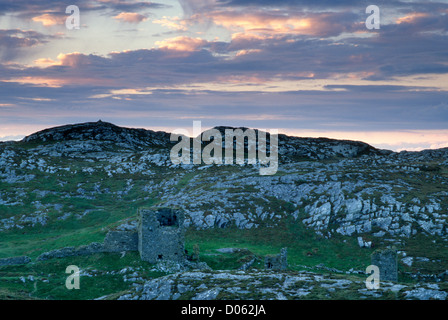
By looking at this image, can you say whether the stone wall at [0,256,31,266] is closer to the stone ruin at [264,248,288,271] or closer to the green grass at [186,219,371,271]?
the green grass at [186,219,371,271]

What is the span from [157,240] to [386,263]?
2734cm

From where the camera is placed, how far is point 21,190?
121 meters

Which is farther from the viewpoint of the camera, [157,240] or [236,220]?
[236,220]

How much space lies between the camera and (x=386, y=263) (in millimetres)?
55906

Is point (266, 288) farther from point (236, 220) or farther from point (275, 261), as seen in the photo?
point (236, 220)

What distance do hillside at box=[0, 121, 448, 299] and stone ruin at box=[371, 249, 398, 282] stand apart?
8.99 ft

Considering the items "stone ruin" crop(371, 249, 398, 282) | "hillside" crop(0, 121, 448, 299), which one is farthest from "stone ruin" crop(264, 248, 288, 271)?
"stone ruin" crop(371, 249, 398, 282)

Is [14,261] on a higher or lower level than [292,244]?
higher

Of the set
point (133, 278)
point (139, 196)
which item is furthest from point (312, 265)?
point (139, 196)

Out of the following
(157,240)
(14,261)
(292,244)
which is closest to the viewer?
(157,240)

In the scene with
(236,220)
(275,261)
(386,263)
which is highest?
(386,263)

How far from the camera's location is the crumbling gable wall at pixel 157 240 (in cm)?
6184

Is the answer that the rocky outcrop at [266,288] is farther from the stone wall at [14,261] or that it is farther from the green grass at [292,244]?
the stone wall at [14,261]

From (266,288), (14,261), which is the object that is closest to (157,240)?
(14,261)
